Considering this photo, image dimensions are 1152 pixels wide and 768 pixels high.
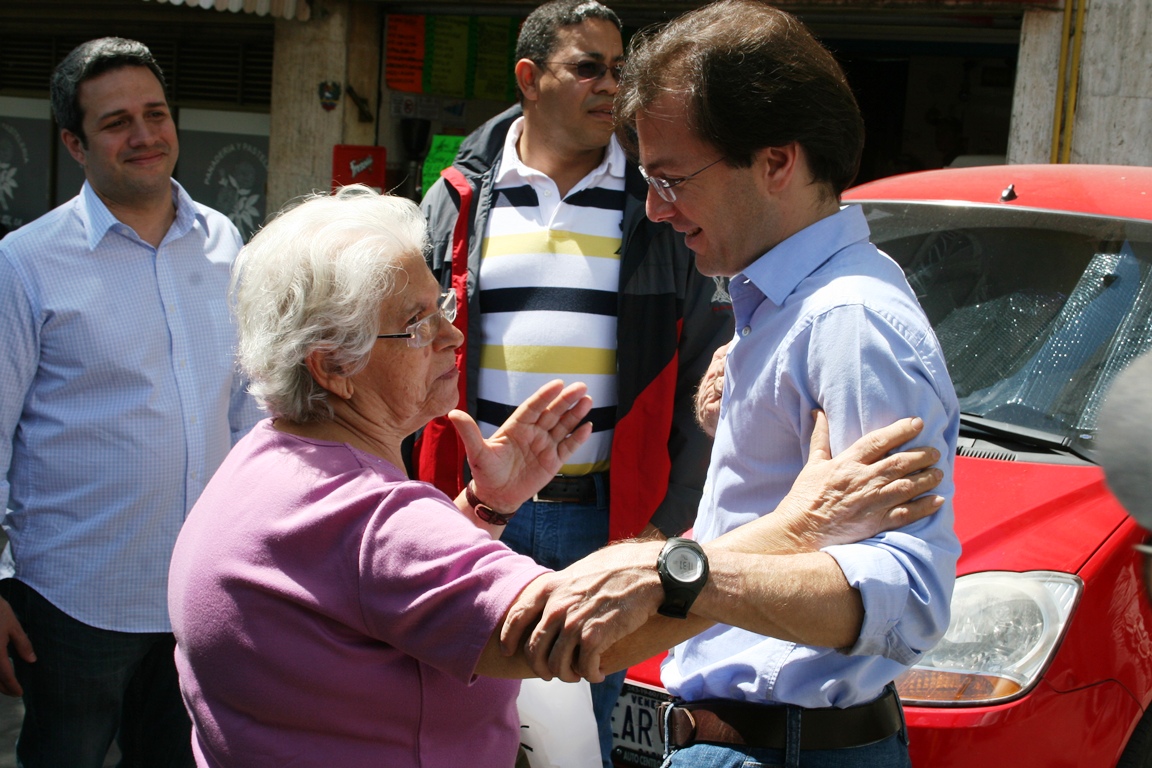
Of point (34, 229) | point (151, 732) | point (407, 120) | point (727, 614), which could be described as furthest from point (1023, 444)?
point (407, 120)

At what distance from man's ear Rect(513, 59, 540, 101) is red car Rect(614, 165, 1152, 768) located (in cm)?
127

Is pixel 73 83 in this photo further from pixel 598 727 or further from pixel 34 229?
pixel 598 727

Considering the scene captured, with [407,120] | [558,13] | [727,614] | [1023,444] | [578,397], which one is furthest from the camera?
[407,120]

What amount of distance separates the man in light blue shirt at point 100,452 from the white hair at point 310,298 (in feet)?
3.33

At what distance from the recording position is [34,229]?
270 centimetres

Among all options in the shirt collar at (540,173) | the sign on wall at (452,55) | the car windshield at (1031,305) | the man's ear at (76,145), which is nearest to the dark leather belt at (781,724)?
the car windshield at (1031,305)

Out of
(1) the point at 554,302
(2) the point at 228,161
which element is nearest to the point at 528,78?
(1) the point at 554,302

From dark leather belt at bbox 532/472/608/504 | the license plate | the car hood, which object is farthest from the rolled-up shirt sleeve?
dark leather belt at bbox 532/472/608/504

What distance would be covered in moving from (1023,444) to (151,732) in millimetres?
2452

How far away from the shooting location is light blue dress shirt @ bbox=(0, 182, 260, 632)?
2613 mm

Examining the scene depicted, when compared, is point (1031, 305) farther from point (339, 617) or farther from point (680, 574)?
point (339, 617)

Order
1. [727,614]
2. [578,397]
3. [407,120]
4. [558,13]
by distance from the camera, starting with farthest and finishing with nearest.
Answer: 1. [407,120]
2. [558,13]
3. [578,397]
4. [727,614]

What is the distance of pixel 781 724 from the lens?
65.1 inches

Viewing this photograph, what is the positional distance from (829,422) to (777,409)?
5.4 inches
